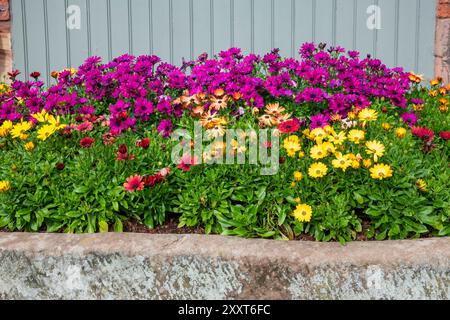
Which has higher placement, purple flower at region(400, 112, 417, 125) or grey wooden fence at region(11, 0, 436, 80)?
grey wooden fence at region(11, 0, 436, 80)

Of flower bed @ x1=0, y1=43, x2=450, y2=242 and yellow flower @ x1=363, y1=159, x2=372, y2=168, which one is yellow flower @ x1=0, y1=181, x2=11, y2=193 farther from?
yellow flower @ x1=363, y1=159, x2=372, y2=168

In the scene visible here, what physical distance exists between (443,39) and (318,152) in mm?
2514

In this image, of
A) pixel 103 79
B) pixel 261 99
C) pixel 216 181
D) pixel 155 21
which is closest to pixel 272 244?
pixel 216 181

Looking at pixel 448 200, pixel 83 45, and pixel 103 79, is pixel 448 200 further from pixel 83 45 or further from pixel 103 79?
pixel 83 45

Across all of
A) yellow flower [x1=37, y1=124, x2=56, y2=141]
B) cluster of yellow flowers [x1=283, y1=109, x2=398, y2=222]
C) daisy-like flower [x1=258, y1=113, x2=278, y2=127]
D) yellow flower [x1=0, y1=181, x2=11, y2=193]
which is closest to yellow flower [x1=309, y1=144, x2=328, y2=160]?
cluster of yellow flowers [x1=283, y1=109, x2=398, y2=222]

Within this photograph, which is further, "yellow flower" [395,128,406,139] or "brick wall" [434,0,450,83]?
"brick wall" [434,0,450,83]

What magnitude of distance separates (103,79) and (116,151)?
0.79m

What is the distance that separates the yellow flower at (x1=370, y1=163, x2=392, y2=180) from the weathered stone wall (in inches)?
10.8

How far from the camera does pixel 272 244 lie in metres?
2.46

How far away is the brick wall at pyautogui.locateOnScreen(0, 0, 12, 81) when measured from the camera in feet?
16.3

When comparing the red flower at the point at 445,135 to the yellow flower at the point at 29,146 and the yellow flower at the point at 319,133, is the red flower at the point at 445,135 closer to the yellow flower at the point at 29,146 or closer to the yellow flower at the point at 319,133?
the yellow flower at the point at 319,133

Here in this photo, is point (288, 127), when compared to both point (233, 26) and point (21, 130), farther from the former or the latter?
point (233, 26)

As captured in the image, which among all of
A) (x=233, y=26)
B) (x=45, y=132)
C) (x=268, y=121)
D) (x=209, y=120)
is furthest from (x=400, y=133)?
(x=233, y=26)

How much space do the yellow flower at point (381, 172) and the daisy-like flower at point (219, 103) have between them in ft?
3.01
